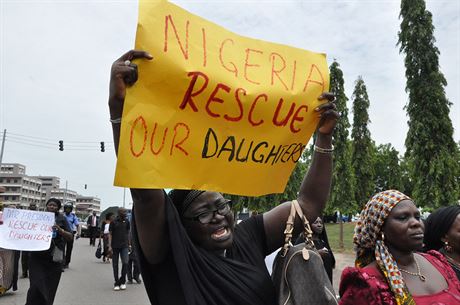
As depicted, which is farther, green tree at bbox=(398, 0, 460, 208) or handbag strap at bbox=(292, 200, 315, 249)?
green tree at bbox=(398, 0, 460, 208)

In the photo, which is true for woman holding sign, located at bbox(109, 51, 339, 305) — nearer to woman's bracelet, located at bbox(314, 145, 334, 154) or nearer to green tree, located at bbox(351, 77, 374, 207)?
woman's bracelet, located at bbox(314, 145, 334, 154)

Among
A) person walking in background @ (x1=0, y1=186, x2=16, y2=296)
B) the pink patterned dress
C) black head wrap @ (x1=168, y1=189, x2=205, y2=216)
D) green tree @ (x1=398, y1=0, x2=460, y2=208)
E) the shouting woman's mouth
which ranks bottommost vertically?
person walking in background @ (x1=0, y1=186, x2=16, y2=296)

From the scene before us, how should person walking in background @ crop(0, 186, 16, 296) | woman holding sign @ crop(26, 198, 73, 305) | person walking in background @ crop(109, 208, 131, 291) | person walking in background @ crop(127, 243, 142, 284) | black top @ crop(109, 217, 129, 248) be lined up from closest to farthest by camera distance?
woman holding sign @ crop(26, 198, 73, 305), person walking in background @ crop(0, 186, 16, 296), person walking in background @ crop(109, 208, 131, 291), black top @ crop(109, 217, 129, 248), person walking in background @ crop(127, 243, 142, 284)

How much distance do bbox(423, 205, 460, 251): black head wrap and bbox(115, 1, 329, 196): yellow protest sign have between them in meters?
1.76

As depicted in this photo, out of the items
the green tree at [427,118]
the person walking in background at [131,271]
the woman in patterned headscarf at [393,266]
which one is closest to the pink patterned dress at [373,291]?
the woman in patterned headscarf at [393,266]

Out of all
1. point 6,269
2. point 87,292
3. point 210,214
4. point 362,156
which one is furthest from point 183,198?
point 362,156

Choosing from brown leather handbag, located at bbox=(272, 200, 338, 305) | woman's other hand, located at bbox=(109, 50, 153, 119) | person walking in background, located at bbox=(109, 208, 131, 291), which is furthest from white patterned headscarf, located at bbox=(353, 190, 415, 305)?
person walking in background, located at bbox=(109, 208, 131, 291)

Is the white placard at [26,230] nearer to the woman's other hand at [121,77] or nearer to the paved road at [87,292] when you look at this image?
the paved road at [87,292]

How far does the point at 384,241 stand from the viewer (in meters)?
2.67

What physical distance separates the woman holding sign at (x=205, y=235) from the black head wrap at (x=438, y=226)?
64.1 inches

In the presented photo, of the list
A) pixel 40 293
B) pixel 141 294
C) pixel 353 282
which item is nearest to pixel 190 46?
pixel 353 282

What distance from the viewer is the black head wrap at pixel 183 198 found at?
205cm

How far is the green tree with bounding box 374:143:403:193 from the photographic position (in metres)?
57.4

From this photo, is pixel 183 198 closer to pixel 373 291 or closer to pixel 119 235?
pixel 373 291
